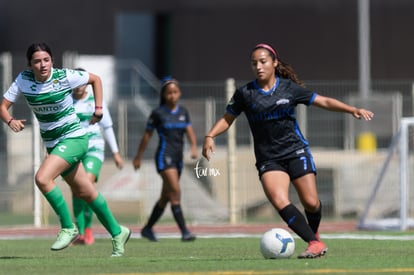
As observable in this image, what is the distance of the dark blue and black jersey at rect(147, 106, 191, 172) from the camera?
53.3ft

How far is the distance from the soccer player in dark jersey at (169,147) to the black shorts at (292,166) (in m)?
4.72

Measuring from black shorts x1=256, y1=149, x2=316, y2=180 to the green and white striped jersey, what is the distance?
1.96 meters

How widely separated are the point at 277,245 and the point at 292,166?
86cm

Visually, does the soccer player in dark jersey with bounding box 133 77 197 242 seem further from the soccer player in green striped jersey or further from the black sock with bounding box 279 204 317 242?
the black sock with bounding box 279 204 317 242

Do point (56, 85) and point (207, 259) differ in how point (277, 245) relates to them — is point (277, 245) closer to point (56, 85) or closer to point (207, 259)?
point (207, 259)

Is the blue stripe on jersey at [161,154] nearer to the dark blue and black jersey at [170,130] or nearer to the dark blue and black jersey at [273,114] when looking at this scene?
the dark blue and black jersey at [170,130]

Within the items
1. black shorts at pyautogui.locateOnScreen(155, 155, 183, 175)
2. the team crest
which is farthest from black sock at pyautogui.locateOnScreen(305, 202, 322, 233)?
black shorts at pyautogui.locateOnScreen(155, 155, 183, 175)

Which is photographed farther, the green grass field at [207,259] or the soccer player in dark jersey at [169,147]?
the soccer player in dark jersey at [169,147]

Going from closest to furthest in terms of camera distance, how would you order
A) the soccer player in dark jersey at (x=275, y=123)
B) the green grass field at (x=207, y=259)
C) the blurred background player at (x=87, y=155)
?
1. the green grass field at (x=207, y=259)
2. the soccer player in dark jersey at (x=275, y=123)
3. the blurred background player at (x=87, y=155)

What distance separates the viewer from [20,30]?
125 feet

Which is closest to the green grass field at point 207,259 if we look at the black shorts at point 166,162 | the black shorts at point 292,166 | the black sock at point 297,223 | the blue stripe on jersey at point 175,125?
the black sock at point 297,223

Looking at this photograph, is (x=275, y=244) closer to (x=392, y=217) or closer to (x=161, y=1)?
(x=392, y=217)

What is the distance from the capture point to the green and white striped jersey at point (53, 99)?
11.8m

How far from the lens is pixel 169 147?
1623cm
